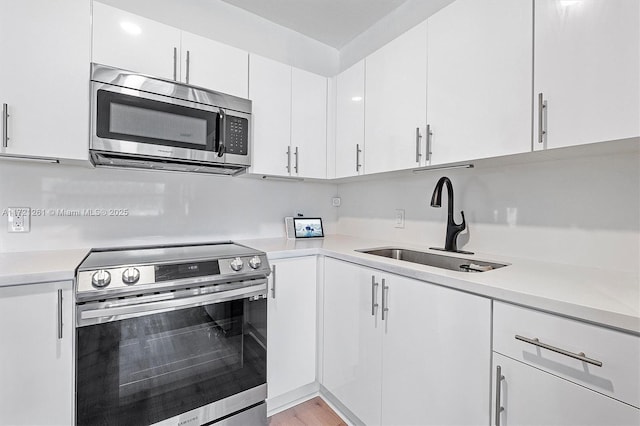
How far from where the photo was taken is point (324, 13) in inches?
86.0

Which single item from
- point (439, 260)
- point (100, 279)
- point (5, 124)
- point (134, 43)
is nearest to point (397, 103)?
point (439, 260)

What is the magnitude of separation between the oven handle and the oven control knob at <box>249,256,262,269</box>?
0.10m

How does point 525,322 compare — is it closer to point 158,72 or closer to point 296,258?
point 296,258

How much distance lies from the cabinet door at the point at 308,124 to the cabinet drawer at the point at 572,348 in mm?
1460

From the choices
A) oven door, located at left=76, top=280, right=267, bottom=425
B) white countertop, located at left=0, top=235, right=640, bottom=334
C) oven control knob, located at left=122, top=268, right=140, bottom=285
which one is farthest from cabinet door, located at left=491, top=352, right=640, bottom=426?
oven control knob, located at left=122, top=268, right=140, bottom=285

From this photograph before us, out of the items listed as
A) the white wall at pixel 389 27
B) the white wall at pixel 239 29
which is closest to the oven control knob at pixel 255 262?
the white wall at pixel 239 29

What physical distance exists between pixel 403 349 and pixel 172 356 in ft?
3.37

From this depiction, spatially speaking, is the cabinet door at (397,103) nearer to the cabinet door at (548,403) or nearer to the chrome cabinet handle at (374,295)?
the chrome cabinet handle at (374,295)

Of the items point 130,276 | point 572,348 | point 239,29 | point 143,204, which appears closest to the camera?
point 572,348

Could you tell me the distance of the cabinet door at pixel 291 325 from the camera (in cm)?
164

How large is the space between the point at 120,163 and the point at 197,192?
467mm

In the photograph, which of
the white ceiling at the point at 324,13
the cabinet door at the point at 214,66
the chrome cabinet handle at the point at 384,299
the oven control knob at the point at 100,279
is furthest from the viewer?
the white ceiling at the point at 324,13

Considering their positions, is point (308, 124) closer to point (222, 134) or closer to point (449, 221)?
point (222, 134)

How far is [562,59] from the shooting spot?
104 centimetres
